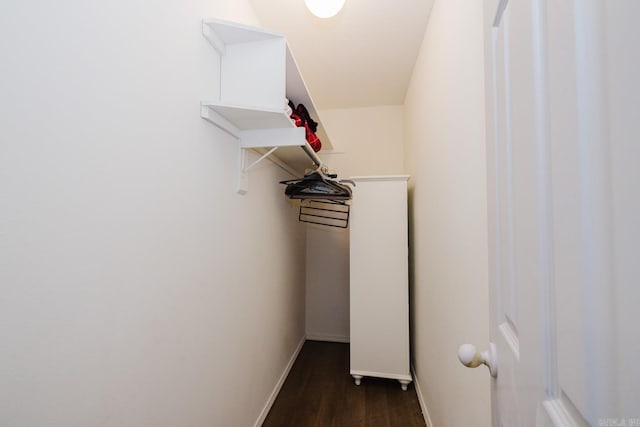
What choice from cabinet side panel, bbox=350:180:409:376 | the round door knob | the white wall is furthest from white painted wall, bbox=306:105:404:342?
the round door knob

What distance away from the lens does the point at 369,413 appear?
70.4 inches

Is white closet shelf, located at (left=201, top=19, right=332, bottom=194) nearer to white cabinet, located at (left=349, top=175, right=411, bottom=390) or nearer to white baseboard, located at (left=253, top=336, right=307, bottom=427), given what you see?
white cabinet, located at (left=349, top=175, right=411, bottom=390)

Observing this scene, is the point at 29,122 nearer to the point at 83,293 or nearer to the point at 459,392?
the point at 83,293

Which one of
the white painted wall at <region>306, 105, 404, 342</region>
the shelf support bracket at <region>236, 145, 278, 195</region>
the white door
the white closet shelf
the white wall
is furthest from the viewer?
the white painted wall at <region>306, 105, 404, 342</region>

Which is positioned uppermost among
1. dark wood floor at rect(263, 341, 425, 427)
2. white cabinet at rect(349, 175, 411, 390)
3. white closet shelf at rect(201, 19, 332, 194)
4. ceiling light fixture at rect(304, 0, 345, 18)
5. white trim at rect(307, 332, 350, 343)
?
ceiling light fixture at rect(304, 0, 345, 18)

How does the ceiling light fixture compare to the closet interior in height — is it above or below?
above

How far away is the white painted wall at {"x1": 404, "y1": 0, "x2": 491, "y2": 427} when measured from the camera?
0.95 metres

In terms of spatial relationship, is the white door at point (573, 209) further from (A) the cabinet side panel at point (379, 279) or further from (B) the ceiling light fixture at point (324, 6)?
(A) the cabinet side panel at point (379, 279)

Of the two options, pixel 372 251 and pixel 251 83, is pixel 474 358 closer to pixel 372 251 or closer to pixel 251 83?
pixel 251 83

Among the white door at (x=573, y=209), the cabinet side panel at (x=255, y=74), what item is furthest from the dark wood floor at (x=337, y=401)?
the cabinet side panel at (x=255, y=74)

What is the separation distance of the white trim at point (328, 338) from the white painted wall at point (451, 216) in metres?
0.96

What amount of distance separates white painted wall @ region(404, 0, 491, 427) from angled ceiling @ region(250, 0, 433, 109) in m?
0.15

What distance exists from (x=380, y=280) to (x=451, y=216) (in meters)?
0.97

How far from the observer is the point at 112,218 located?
67 centimetres
